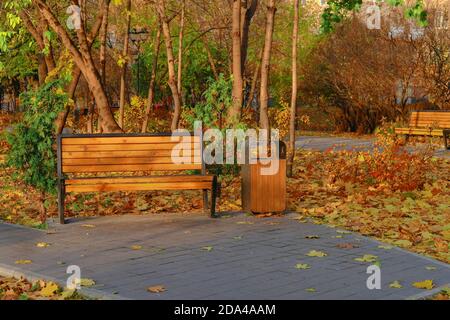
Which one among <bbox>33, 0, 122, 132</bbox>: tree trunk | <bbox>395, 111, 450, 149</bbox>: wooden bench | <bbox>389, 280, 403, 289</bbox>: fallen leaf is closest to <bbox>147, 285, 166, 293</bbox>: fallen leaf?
<bbox>389, 280, 403, 289</bbox>: fallen leaf

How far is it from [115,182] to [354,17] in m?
21.8

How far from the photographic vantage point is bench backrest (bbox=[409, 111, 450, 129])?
21984mm

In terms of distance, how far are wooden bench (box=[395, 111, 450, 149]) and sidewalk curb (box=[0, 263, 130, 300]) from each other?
15157 millimetres

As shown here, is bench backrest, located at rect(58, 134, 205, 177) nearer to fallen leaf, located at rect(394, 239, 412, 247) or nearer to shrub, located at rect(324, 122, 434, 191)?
fallen leaf, located at rect(394, 239, 412, 247)

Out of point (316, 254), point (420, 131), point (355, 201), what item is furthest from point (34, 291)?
point (420, 131)

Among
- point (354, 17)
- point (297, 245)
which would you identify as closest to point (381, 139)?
point (297, 245)

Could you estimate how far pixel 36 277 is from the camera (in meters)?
7.15

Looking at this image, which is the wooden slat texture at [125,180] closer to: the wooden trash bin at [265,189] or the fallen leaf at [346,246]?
the wooden trash bin at [265,189]

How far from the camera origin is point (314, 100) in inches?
1293

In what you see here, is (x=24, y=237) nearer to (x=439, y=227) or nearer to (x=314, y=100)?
(x=439, y=227)

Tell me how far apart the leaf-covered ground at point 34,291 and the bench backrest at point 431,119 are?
53.8 feet

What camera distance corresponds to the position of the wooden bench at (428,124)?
2122cm

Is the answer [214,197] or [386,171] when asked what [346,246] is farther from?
[386,171]

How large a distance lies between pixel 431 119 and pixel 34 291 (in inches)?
673
